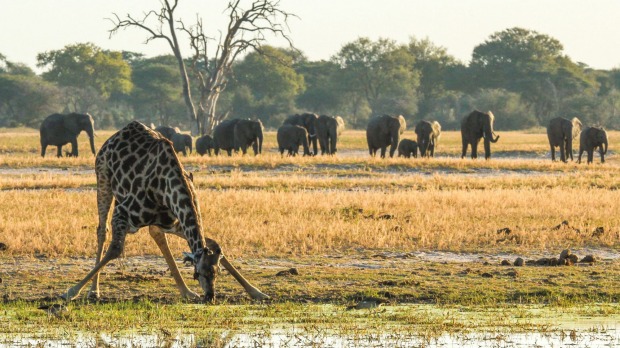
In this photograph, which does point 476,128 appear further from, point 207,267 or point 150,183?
point 207,267

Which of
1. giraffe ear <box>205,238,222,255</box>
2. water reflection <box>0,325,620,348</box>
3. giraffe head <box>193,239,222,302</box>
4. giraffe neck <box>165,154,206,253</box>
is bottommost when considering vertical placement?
water reflection <box>0,325,620,348</box>

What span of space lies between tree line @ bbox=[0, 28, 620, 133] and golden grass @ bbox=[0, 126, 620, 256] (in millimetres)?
50268

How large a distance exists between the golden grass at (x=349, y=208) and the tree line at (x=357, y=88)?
165 ft

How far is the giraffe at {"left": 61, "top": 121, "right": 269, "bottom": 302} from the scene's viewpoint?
390 inches

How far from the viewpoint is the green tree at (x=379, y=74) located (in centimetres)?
9057

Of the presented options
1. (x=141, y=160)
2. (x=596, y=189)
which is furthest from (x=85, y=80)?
(x=141, y=160)

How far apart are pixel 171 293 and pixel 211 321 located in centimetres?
159

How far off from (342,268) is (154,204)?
2983mm

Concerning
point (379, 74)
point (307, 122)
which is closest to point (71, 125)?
Answer: point (307, 122)

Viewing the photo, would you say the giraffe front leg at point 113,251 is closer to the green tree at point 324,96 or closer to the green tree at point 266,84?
the green tree at point 266,84

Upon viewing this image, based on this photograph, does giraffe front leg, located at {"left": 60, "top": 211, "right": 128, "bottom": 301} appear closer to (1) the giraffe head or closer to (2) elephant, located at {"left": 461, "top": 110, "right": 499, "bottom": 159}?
(1) the giraffe head

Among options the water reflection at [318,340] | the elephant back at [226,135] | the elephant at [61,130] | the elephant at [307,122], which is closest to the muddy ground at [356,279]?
the water reflection at [318,340]

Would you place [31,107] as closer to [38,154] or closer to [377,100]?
[377,100]

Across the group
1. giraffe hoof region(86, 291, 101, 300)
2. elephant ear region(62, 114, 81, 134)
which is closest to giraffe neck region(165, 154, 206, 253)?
giraffe hoof region(86, 291, 101, 300)
